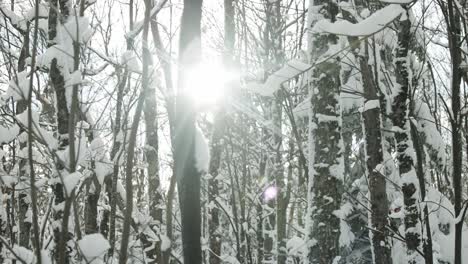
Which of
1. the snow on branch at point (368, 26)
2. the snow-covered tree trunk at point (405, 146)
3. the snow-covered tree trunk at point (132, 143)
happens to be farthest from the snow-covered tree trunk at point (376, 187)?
the snow-covered tree trunk at point (132, 143)

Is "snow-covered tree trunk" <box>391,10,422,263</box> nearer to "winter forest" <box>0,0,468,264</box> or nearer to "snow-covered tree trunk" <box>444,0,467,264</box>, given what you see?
"winter forest" <box>0,0,468,264</box>

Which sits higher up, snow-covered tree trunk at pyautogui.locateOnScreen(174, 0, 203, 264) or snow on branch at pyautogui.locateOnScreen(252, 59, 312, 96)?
snow on branch at pyautogui.locateOnScreen(252, 59, 312, 96)

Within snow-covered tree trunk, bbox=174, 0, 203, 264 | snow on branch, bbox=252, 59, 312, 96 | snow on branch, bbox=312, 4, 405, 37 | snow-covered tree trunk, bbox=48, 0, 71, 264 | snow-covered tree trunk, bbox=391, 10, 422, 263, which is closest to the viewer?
snow-covered tree trunk, bbox=174, 0, 203, 264

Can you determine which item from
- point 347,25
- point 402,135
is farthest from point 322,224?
point 347,25

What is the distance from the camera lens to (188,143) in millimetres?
959

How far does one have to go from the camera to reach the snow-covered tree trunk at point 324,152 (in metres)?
4.36

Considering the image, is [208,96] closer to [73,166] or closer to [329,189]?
[73,166]

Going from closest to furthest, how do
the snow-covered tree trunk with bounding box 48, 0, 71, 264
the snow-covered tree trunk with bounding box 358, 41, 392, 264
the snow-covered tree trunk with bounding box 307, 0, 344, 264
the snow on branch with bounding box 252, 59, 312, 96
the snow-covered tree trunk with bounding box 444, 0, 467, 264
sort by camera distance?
the snow-covered tree trunk with bounding box 444, 0, 467, 264 < the snow on branch with bounding box 252, 59, 312, 96 < the snow-covered tree trunk with bounding box 307, 0, 344, 264 < the snow-covered tree trunk with bounding box 48, 0, 71, 264 < the snow-covered tree trunk with bounding box 358, 41, 392, 264

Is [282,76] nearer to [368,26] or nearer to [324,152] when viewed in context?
[368,26]

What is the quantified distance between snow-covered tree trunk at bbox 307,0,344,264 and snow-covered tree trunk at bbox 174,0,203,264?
343 centimetres

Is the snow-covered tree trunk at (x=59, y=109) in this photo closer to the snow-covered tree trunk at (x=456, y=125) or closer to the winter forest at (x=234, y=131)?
the winter forest at (x=234, y=131)

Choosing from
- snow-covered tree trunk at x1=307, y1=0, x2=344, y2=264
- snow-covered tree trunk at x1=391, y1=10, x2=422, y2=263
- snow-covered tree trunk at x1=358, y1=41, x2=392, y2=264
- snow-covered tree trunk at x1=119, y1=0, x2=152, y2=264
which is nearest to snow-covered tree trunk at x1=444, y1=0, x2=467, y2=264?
snow-covered tree trunk at x1=119, y1=0, x2=152, y2=264

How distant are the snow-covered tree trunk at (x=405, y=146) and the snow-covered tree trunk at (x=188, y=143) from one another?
4673mm

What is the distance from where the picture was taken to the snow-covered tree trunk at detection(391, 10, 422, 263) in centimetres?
530
